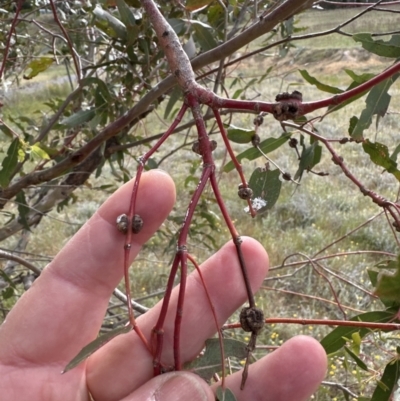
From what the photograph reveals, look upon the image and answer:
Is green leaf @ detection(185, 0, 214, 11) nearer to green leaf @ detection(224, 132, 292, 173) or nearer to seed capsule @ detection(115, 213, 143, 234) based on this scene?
green leaf @ detection(224, 132, 292, 173)

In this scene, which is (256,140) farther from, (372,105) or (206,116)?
(206,116)

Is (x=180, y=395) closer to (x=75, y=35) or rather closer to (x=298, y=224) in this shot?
(x=75, y=35)

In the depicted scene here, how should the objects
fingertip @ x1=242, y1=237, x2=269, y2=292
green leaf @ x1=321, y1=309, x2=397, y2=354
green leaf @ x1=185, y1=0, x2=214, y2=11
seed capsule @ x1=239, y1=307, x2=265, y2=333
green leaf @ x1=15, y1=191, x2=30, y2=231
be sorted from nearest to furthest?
seed capsule @ x1=239, y1=307, x2=265, y2=333 → green leaf @ x1=321, y1=309, x2=397, y2=354 → fingertip @ x1=242, y1=237, x2=269, y2=292 → green leaf @ x1=185, y1=0, x2=214, y2=11 → green leaf @ x1=15, y1=191, x2=30, y2=231

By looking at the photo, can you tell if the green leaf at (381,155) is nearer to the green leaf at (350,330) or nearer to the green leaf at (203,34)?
the green leaf at (350,330)

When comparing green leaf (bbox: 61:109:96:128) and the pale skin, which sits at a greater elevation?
green leaf (bbox: 61:109:96:128)

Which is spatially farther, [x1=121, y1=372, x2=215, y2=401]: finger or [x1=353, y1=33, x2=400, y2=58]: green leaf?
[x1=353, y1=33, x2=400, y2=58]: green leaf

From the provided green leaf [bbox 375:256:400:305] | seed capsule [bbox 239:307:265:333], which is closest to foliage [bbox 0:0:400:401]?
green leaf [bbox 375:256:400:305]

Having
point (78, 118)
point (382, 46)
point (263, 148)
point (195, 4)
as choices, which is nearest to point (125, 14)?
point (195, 4)
